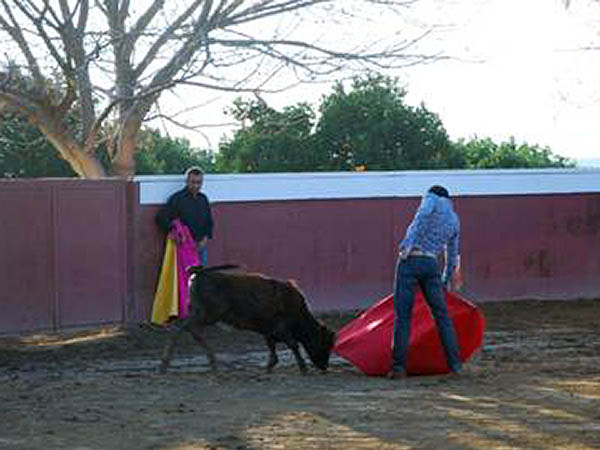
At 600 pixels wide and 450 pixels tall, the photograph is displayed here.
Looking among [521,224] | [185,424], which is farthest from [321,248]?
[185,424]

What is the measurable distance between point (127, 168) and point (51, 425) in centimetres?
1175

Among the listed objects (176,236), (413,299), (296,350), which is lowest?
(296,350)

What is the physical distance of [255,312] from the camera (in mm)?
11680

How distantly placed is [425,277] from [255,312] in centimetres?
159

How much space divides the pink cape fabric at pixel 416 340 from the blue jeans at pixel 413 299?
0.26 m

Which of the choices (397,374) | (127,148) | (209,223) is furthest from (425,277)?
(127,148)

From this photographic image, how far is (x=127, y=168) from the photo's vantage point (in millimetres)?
20281

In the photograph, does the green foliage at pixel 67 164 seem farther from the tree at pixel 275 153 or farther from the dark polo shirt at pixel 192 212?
the dark polo shirt at pixel 192 212

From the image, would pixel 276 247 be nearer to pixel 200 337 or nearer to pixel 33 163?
pixel 200 337

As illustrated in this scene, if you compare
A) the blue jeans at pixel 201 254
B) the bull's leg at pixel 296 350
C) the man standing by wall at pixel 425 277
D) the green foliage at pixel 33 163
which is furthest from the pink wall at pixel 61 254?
the green foliage at pixel 33 163

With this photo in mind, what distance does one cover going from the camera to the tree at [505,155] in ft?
114

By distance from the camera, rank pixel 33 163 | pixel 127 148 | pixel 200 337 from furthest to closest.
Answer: pixel 33 163
pixel 127 148
pixel 200 337

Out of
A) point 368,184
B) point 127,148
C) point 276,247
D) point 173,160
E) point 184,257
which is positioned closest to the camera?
point 184,257

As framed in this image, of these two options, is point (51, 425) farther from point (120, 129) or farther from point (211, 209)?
point (120, 129)
